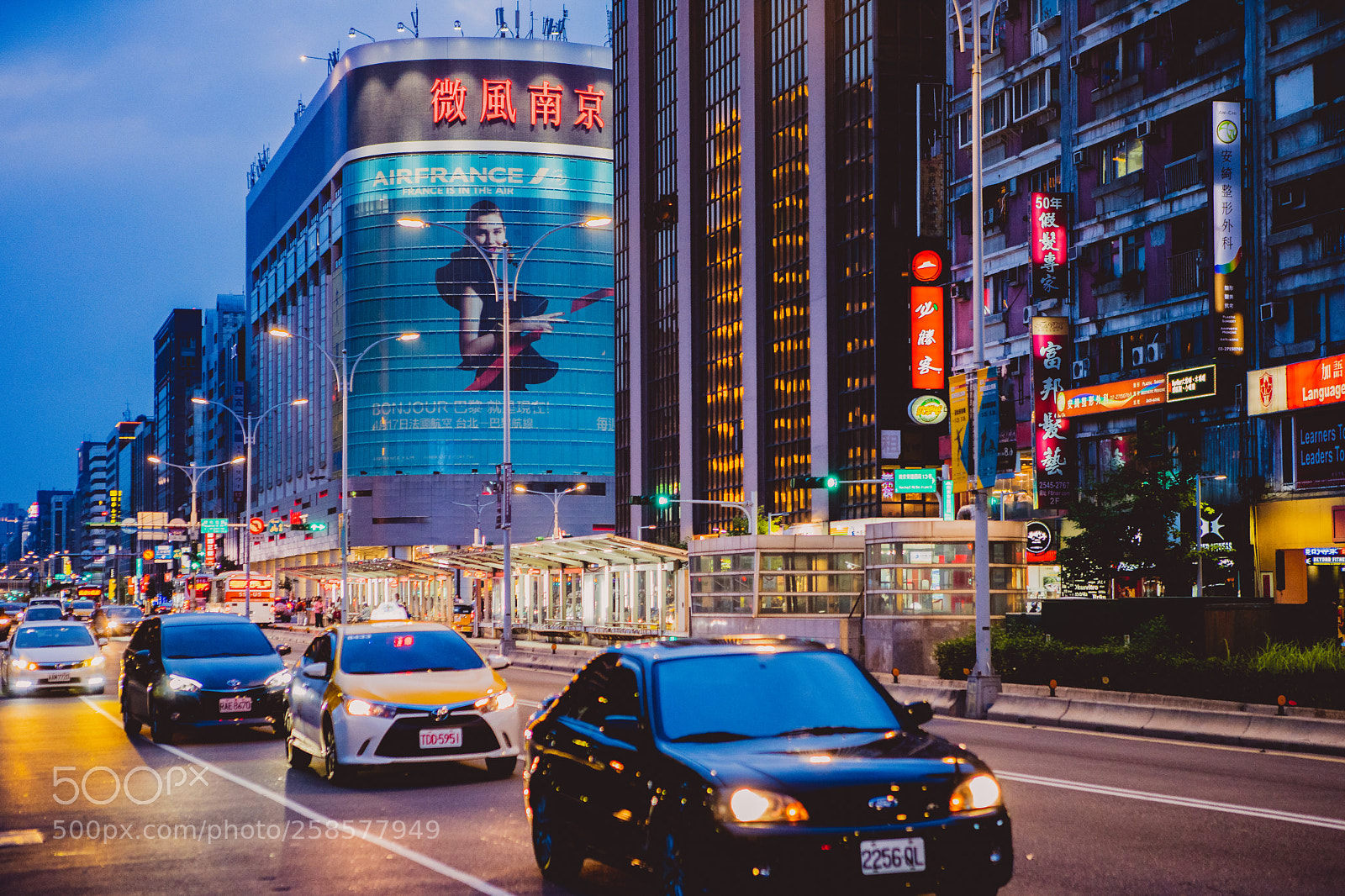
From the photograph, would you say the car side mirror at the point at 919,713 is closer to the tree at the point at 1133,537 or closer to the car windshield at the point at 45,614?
the tree at the point at 1133,537

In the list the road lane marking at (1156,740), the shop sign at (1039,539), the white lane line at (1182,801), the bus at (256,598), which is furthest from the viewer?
the bus at (256,598)

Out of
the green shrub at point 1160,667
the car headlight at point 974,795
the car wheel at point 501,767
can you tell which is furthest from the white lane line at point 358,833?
the green shrub at point 1160,667

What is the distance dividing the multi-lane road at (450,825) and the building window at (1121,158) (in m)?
33.0

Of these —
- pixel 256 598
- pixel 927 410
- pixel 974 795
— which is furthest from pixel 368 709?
pixel 256 598

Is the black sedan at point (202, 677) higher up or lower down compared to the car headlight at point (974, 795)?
lower down

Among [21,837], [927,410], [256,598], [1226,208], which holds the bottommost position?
[256,598]

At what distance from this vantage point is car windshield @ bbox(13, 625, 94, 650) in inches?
1181

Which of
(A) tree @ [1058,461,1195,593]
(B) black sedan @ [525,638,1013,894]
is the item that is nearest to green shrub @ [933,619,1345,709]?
(A) tree @ [1058,461,1195,593]

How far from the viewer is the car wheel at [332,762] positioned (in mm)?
14156

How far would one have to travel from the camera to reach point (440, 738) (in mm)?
14086

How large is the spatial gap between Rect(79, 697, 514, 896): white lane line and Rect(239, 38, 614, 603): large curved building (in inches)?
4897

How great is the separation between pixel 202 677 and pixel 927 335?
153ft

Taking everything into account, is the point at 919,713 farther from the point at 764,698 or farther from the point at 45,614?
the point at 45,614

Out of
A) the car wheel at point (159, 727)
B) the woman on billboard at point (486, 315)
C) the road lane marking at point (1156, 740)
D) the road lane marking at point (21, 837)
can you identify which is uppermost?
the woman on billboard at point (486, 315)
